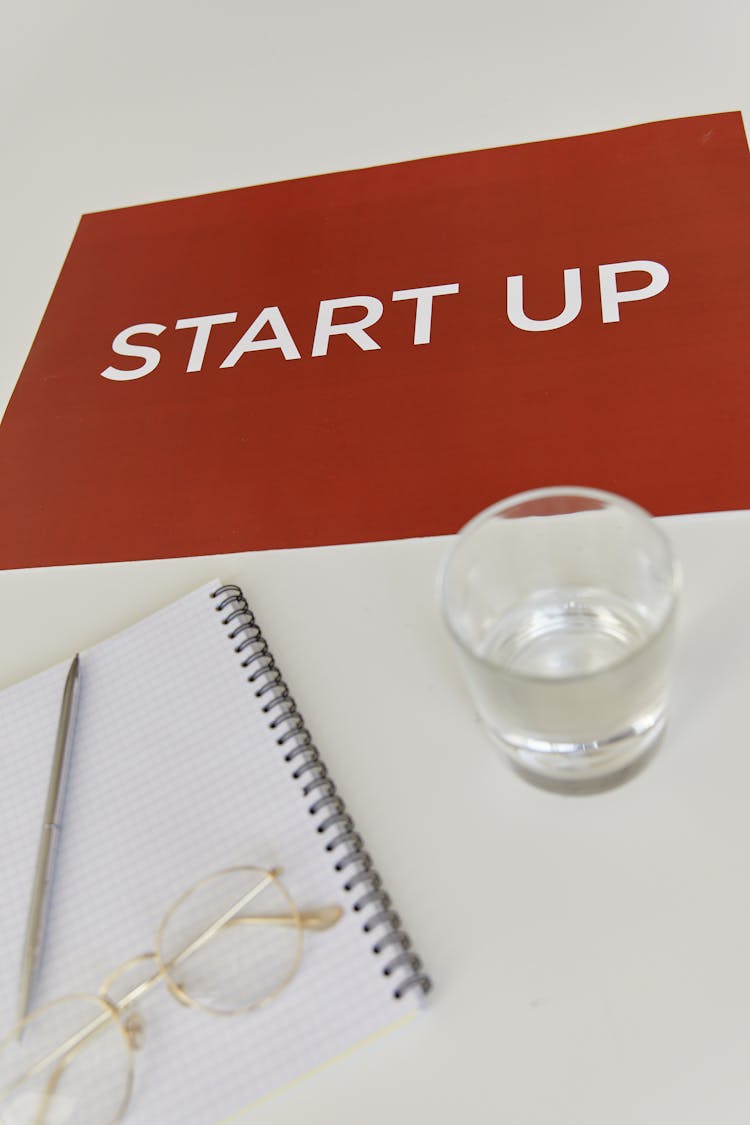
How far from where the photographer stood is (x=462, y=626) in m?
0.53

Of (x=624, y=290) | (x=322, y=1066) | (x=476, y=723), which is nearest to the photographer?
(x=322, y=1066)

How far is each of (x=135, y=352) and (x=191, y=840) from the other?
0.44 meters

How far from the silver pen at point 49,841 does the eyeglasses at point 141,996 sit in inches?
0.8

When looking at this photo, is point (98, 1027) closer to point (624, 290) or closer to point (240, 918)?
point (240, 918)

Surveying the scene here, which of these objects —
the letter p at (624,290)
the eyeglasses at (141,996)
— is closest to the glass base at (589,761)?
the eyeglasses at (141,996)

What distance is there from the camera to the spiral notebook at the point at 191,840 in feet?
1.63

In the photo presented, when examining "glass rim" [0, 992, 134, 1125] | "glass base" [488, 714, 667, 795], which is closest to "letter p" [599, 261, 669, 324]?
"glass base" [488, 714, 667, 795]

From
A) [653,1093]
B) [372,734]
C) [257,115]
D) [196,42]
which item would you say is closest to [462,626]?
[372,734]

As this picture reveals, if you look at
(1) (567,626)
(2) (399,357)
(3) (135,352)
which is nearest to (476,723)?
(1) (567,626)

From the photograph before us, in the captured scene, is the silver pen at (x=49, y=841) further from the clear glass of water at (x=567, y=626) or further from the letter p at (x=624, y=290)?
the letter p at (x=624, y=290)

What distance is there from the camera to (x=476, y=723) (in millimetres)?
589

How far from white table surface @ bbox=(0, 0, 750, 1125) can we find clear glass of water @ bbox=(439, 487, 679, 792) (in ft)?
0.11

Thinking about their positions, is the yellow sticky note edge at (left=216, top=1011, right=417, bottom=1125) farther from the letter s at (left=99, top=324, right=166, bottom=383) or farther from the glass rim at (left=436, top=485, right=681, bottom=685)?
the letter s at (left=99, top=324, right=166, bottom=383)

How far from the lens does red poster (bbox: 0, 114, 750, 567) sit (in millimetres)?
701
